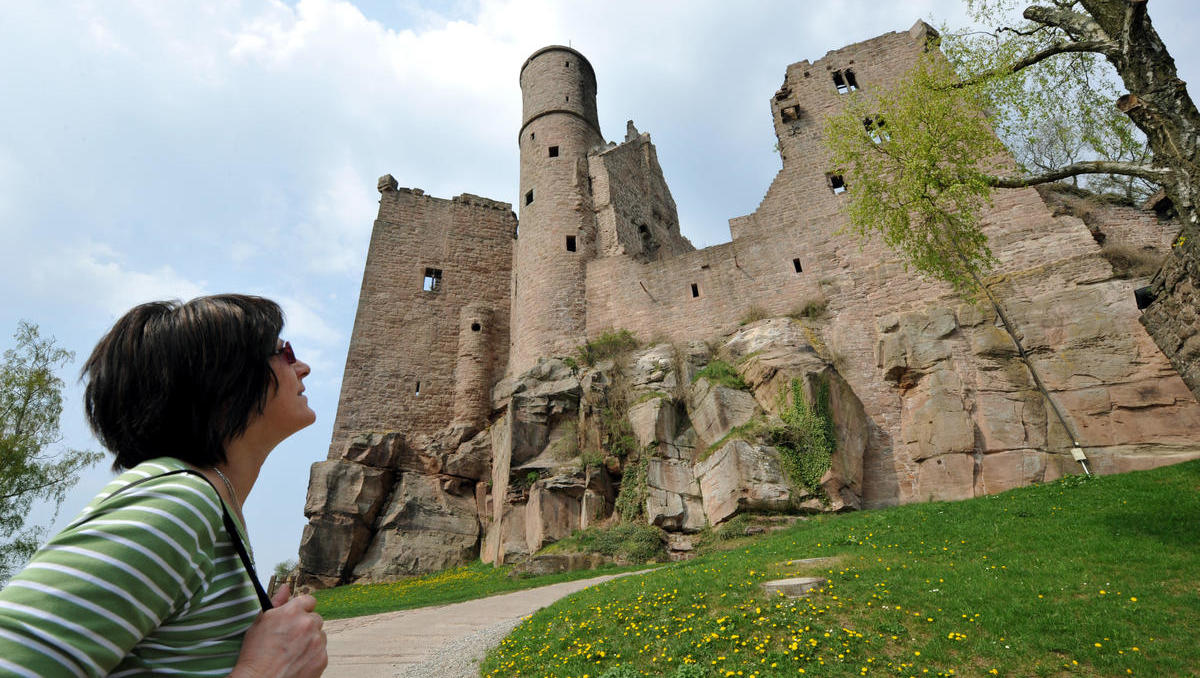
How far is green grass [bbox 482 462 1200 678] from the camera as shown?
199 inches

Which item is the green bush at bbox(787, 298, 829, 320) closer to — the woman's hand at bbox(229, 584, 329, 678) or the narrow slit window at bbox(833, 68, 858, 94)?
the narrow slit window at bbox(833, 68, 858, 94)

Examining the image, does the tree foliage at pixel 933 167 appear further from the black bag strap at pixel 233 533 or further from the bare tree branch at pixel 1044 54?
the black bag strap at pixel 233 533

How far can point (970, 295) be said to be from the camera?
579 inches

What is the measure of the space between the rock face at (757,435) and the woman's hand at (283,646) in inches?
484

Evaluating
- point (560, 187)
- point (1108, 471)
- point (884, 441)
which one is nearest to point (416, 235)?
point (560, 187)

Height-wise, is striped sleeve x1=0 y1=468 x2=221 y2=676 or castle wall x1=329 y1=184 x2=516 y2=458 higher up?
castle wall x1=329 y1=184 x2=516 y2=458

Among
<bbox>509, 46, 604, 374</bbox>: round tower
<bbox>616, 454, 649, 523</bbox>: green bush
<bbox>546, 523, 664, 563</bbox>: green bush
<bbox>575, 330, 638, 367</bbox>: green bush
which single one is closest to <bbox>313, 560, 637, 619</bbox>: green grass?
<bbox>546, 523, 664, 563</bbox>: green bush

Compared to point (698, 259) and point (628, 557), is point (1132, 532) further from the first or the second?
point (698, 259)

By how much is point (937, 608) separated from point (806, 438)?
7690 millimetres

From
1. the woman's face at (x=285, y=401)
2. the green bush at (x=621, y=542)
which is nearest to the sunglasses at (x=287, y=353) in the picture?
the woman's face at (x=285, y=401)

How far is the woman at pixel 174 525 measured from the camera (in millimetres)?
865

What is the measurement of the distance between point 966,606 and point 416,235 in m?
25.5

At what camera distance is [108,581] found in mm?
903

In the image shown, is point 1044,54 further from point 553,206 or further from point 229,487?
point 553,206
